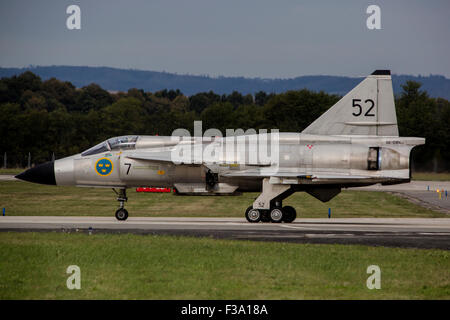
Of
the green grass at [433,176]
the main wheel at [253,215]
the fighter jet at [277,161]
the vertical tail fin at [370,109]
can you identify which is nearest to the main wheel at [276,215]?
the fighter jet at [277,161]

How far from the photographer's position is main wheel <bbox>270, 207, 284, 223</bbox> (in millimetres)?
22266

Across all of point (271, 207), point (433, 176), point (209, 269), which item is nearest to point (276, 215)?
point (271, 207)

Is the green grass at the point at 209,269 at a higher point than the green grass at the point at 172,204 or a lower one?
higher

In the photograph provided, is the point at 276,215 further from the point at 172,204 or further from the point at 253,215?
the point at 172,204

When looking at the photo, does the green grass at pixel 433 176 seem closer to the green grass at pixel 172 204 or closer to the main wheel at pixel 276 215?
the green grass at pixel 172 204

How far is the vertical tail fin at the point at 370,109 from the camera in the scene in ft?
71.9

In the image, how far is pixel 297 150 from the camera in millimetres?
21969

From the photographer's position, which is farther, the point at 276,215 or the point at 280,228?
the point at 276,215

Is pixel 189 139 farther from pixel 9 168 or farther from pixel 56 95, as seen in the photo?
pixel 56 95

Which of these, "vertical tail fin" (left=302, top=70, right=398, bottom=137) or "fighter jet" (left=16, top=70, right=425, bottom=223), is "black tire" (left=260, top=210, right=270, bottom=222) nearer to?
"fighter jet" (left=16, top=70, right=425, bottom=223)

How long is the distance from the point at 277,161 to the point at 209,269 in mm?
9795

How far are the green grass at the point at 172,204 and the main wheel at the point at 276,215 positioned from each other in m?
4.66

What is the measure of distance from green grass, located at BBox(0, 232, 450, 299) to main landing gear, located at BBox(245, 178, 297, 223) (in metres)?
5.16

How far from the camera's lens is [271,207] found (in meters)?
22.5
